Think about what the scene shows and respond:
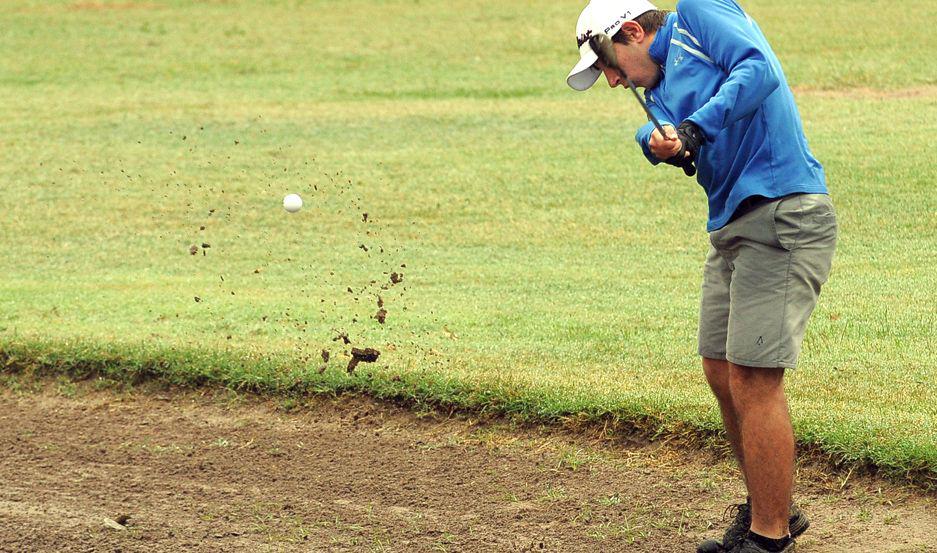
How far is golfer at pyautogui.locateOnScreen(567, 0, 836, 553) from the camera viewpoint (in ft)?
13.8

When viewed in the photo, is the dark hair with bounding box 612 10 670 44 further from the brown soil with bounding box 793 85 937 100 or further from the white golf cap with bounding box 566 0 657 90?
the brown soil with bounding box 793 85 937 100

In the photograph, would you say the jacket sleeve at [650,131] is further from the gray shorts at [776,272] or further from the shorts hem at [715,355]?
the shorts hem at [715,355]

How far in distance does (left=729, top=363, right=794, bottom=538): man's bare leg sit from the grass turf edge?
1.11m

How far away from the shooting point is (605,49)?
4441mm

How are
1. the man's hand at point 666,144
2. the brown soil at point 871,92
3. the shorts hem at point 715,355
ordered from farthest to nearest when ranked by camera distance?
the brown soil at point 871,92
the shorts hem at point 715,355
the man's hand at point 666,144

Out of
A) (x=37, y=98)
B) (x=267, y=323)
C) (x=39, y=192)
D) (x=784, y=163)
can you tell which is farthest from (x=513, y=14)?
(x=784, y=163)

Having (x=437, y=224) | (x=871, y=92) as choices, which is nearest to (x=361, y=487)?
(x=437, y=224)

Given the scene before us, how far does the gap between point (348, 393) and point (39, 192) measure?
7720 mm

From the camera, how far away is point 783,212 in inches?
170

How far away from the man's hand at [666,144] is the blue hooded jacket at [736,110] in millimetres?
114

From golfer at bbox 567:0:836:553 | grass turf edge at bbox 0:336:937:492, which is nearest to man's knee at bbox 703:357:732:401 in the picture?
golfer at bbox 567:0:836:553

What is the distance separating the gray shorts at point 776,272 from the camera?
433cm

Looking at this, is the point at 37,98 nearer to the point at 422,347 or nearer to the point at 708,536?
the point at 422,347

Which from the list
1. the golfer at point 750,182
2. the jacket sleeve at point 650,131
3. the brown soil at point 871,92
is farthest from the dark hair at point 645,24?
the brown soil at point 871,92
